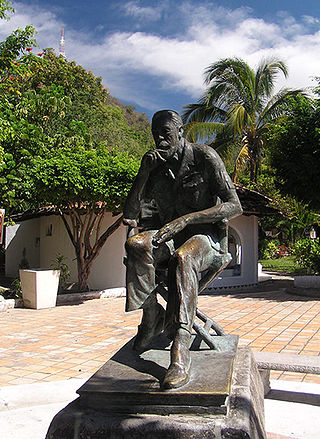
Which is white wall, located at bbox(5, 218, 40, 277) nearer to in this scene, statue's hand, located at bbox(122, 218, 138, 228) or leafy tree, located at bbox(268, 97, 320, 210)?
leafy tree, located at bbox(268, 97, 320, 210)

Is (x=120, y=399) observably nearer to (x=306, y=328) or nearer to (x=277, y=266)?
(x=306, y=328)

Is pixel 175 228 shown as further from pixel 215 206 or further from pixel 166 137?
pixel 166 137

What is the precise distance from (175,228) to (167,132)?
0.67 meters

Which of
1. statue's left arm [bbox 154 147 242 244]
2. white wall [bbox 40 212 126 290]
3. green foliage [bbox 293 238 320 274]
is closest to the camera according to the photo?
statue's left arm [bbox 154 147 242 244]

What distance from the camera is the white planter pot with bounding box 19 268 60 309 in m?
9.95

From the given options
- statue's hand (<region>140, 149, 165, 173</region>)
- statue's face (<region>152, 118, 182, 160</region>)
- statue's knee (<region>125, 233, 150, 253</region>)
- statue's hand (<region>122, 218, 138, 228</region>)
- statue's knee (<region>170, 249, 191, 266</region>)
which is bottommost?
statue's knee (<region>170, 249, 191, 266</region>)

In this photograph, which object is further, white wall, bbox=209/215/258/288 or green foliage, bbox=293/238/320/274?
white wall, bbox=209/215/258/288

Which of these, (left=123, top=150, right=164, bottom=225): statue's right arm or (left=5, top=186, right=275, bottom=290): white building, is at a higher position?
(left=123, top=150, right=164, bottom=225): statue's right arm

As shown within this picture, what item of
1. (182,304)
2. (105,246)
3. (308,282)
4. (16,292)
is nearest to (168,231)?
(182,304)

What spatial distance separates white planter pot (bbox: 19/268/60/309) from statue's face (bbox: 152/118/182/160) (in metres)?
7.70

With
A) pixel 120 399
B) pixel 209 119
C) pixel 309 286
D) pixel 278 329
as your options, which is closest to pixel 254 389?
pixel 120 399

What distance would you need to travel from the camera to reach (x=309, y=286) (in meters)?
12.8

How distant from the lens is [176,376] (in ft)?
7.15

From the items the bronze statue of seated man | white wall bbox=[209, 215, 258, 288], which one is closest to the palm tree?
white wall bbox=[209, 215, 258, 288]
